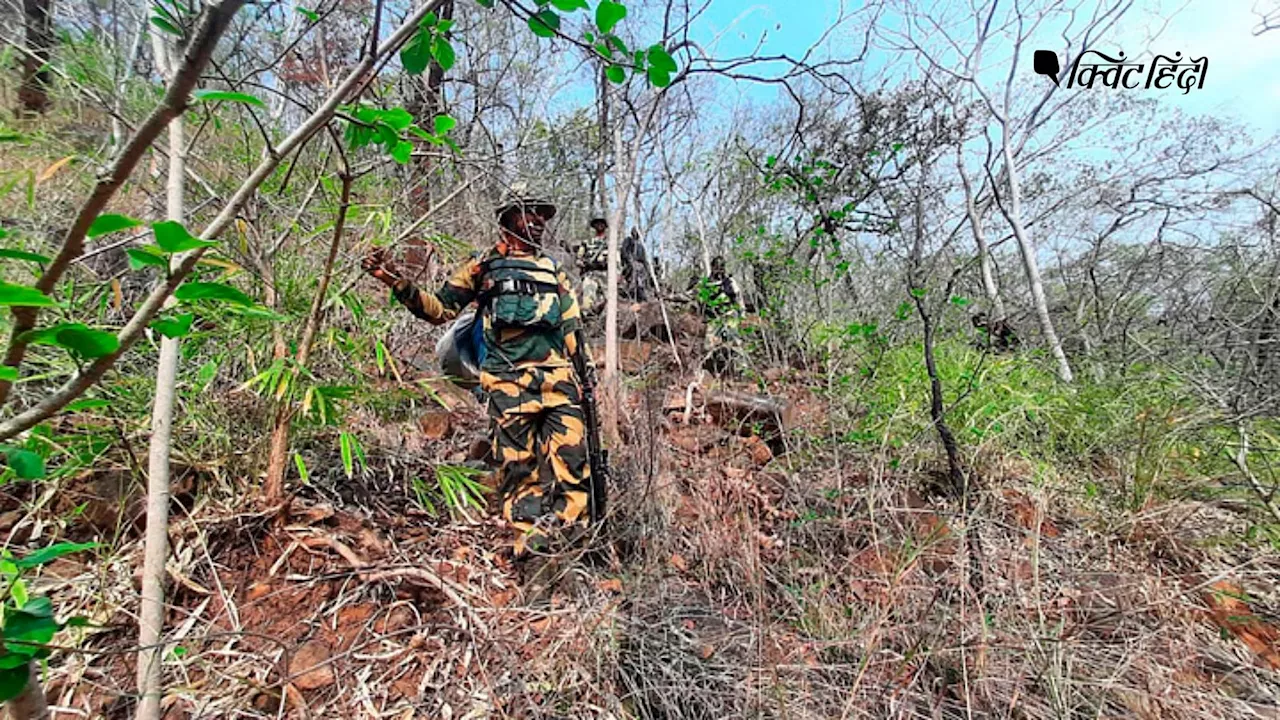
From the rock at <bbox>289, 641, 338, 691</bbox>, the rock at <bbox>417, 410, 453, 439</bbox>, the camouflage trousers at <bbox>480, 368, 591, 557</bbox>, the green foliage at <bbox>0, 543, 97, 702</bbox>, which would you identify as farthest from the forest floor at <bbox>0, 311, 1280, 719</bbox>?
the green foliage at <bbox>0, 543, 97, 702</bbox>

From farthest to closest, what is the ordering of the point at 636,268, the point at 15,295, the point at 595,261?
the point at 595,261 < the point at 636,268 < the point at 15,295

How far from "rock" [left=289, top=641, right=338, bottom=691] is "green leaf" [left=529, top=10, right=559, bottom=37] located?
74.1 inches

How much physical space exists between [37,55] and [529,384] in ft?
6.01

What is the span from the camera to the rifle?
101 inches

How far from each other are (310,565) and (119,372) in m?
0.95

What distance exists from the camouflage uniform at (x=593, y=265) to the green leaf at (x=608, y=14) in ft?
17.8

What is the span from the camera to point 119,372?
6.03 feet

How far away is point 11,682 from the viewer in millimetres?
494

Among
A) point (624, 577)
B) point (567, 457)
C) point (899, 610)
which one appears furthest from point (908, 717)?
point (567, 457)

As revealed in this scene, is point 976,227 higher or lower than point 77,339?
higher

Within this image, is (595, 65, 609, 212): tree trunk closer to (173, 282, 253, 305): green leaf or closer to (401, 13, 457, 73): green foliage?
(401, 13, 457, 73): green foliage

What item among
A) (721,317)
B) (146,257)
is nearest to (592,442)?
(146,257)

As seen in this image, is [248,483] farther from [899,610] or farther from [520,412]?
[899,610]

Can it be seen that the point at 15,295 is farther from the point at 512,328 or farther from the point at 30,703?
the point at 512,328
